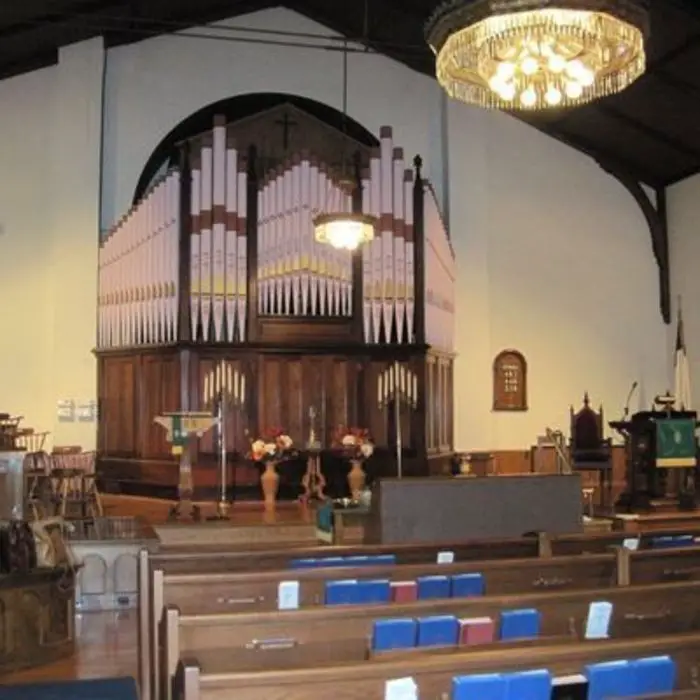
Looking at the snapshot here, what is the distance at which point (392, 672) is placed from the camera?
8.93 ft

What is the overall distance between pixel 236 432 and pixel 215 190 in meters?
2.54

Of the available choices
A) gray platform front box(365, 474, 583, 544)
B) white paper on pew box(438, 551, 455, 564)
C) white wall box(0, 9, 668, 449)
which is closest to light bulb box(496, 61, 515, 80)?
gray platform front box(365, 474, 583, 544)

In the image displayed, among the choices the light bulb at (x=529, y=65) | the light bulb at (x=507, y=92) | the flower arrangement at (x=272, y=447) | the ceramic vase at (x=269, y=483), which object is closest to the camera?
the light bulb at (x=529, y=65)

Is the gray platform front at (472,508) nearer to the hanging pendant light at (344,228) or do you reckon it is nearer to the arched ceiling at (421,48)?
the hanging pendant light at (344,228)

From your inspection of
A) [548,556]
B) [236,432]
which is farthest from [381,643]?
[236,432]

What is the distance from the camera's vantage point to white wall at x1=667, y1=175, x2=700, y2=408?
504 inches

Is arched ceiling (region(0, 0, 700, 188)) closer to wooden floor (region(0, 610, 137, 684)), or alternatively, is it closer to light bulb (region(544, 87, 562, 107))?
light bulb (region(544, 87, 562, 107))

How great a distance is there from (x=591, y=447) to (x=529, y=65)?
8569mm

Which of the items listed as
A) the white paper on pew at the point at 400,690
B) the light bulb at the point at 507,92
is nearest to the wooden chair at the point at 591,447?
the light bulb at the point at 507,92

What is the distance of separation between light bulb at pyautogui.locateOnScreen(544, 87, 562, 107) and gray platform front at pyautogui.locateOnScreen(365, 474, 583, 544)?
2.02 metres

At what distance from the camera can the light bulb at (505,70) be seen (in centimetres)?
448

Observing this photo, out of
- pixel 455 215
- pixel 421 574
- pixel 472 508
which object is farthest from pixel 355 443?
pixel 421 574

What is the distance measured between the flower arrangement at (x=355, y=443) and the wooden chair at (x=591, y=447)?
9.92ft

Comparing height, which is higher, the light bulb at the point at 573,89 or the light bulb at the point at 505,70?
the light bulb at the point at 505,70
